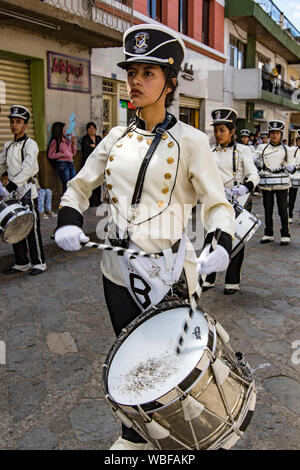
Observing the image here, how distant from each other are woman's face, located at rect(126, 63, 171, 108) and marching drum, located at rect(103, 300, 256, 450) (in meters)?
0.96

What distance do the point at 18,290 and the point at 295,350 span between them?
10.5ft

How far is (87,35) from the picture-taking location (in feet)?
34.8

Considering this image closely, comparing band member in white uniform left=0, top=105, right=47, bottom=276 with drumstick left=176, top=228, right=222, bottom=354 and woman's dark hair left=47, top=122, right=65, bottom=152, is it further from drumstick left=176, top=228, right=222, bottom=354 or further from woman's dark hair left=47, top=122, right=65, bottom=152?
woman's dark hair left=47, top=122, right=65, bottom=152

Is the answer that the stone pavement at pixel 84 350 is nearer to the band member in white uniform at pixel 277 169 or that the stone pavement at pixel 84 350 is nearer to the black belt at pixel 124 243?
the black belt at pixel 124 243

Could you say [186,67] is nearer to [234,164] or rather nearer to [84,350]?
[234,164]

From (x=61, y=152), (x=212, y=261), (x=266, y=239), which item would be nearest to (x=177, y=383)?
(x=212, y=261)

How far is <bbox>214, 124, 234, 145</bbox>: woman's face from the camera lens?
18.5 ft

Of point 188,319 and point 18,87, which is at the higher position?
point 18,87

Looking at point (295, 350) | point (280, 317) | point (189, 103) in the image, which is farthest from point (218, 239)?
point (189, 103)

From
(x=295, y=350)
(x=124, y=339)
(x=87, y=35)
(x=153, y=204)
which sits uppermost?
(x=87, y=35)

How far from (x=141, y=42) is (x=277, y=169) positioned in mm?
6526

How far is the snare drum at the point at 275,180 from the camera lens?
27.0ft

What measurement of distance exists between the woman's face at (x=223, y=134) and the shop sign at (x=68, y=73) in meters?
6.15
